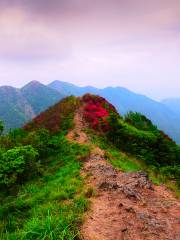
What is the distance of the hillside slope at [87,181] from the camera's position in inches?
515

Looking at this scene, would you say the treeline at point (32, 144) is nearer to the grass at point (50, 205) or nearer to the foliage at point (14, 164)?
the foliage at point (14, 164)

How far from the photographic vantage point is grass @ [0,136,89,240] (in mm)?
12211

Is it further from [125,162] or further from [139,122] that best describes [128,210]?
[139,122]

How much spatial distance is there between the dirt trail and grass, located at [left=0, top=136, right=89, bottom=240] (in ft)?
2.12

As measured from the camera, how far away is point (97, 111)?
39312 millimetres

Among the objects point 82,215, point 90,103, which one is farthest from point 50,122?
point 82,215

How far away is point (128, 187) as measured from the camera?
17.2m

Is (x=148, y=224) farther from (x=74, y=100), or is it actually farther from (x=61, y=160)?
(x=74, y=100)

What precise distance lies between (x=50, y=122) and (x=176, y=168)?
45.5 feet

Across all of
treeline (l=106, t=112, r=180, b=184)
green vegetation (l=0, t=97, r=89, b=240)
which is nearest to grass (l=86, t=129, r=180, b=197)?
treeline (l=106, t=112, r=180, b=184)

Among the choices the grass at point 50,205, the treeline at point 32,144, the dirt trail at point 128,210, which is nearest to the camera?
the grass at point 50,205

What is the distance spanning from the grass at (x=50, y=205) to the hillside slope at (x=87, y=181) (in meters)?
0.03

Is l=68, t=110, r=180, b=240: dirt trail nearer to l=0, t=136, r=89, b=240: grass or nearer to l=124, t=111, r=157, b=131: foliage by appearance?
l=0, t=136, r=89, b=240: grass

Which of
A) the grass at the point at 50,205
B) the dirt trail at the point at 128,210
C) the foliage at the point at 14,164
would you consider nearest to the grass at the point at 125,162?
the grass at the point at 50,205
